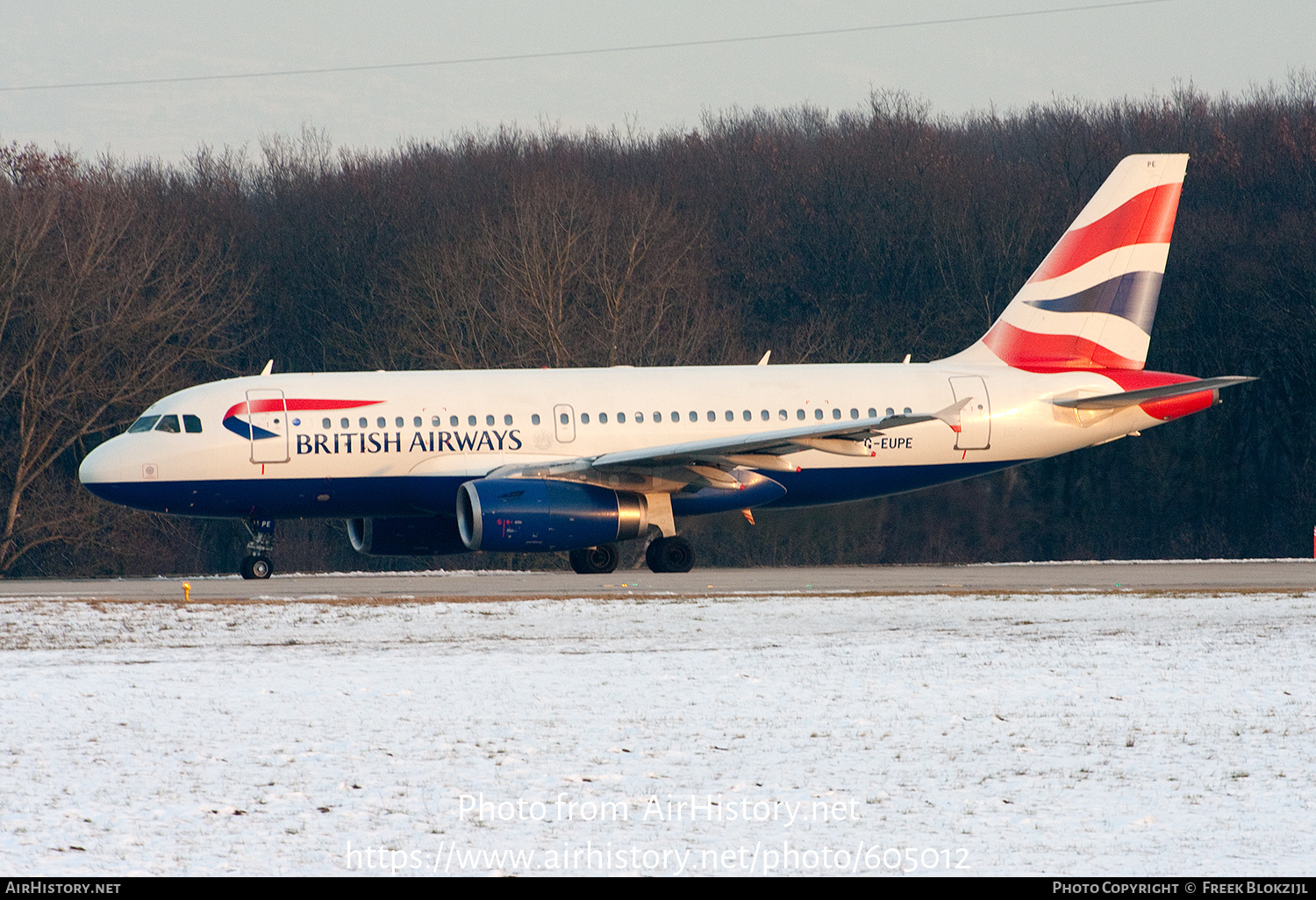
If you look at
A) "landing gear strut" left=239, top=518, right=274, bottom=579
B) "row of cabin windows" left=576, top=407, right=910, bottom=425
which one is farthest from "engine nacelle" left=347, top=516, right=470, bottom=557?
"row of cabin windows" left=576, top=407, right=910, bottom=425

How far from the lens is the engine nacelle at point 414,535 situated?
24.7 metres

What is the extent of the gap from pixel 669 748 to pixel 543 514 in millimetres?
12692

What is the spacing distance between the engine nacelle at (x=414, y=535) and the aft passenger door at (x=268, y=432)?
211 cm

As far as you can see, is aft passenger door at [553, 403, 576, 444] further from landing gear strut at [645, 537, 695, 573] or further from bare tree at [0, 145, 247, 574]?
bare tree at [0, 145, 247, 574]

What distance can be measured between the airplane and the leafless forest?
22.3 ft

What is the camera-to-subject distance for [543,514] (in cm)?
2200

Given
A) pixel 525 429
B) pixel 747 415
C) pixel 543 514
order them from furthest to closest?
pixel 747 415 < pixel 525 429 < pixel 543 514

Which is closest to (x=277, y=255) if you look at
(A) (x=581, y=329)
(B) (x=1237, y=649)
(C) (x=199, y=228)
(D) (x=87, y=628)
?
(C) (x=199, y=228)

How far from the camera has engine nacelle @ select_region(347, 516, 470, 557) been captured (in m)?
24.7

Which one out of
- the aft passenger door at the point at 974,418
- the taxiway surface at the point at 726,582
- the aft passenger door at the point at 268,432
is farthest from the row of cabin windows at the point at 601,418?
the taxiway surface at the point at 726,582

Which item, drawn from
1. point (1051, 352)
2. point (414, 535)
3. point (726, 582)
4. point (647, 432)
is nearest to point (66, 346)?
point (414, 535)

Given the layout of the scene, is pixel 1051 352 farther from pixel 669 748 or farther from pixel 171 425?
pixel 669 748

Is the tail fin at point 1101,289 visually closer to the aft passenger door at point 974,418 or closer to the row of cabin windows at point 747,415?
the aft passenger door at point 974,418
